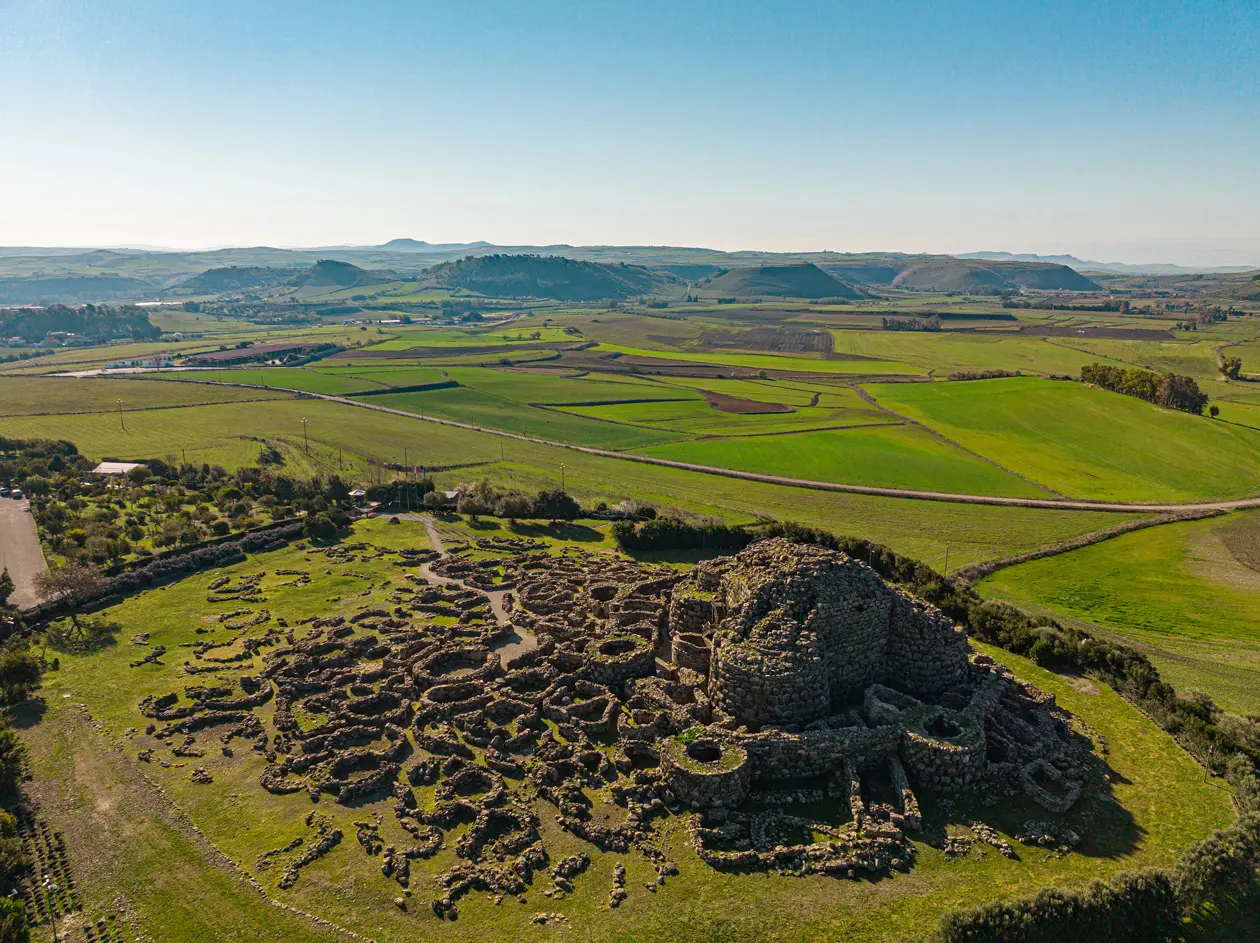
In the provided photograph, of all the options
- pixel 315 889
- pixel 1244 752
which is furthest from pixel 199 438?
pixel 1244 752

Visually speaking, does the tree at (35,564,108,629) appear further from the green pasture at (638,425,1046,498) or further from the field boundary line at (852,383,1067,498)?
the field boundary line at (852,383,1067,498)

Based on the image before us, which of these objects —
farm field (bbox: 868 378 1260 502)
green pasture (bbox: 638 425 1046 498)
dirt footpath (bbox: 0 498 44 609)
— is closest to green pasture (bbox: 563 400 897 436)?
green pasture (bbox: 638 425 1046 498)

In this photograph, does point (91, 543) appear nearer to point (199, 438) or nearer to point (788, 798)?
point (199, 438)

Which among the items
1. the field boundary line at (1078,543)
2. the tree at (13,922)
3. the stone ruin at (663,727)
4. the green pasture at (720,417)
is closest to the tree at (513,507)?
the stone ruin at (663,727)

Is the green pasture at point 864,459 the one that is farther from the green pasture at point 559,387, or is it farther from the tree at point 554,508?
the green pasture at point 559,387

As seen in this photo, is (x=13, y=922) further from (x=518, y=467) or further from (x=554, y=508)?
(x=518, y=467)

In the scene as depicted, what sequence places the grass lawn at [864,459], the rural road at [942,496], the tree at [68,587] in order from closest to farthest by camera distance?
the tree at [68,587], the rural road at [942,496], the grass lawn at [864,459]

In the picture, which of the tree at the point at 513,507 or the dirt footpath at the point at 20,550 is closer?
the dirt footpath at the point at 20,550
